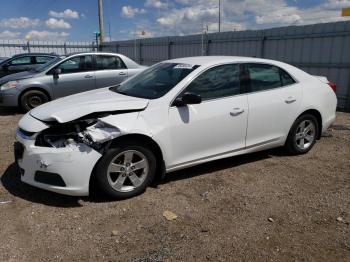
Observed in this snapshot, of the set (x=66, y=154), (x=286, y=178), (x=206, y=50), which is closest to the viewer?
(x=66, y=154)

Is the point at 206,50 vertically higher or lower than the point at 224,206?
higher

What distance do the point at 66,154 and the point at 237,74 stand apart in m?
2.47

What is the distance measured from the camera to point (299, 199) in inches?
157

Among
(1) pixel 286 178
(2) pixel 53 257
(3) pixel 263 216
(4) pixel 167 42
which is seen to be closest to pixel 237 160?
(1) pixel 286 178

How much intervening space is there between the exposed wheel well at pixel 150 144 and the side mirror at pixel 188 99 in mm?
541

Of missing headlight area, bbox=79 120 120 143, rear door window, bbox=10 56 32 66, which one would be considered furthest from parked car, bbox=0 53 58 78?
missing headlight area, bbox=79 120 120 143

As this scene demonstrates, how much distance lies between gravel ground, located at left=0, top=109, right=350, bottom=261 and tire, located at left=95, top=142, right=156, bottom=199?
0.14 meters

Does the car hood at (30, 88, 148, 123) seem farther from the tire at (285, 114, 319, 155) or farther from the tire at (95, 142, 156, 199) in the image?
the tire at (285, 114, 319, 155)

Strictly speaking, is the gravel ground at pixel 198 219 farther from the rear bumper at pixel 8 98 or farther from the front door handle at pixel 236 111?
the rear bumper at pixel 8 98

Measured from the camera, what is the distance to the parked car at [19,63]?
12.0 m

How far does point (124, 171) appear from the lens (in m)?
3.83

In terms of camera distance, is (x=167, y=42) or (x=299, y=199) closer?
(x=299, y=199)

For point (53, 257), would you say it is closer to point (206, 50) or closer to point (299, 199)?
point (299, 199)

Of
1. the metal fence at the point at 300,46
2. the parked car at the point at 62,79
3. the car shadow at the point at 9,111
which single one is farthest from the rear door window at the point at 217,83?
the car shadow at the point at 9,111
